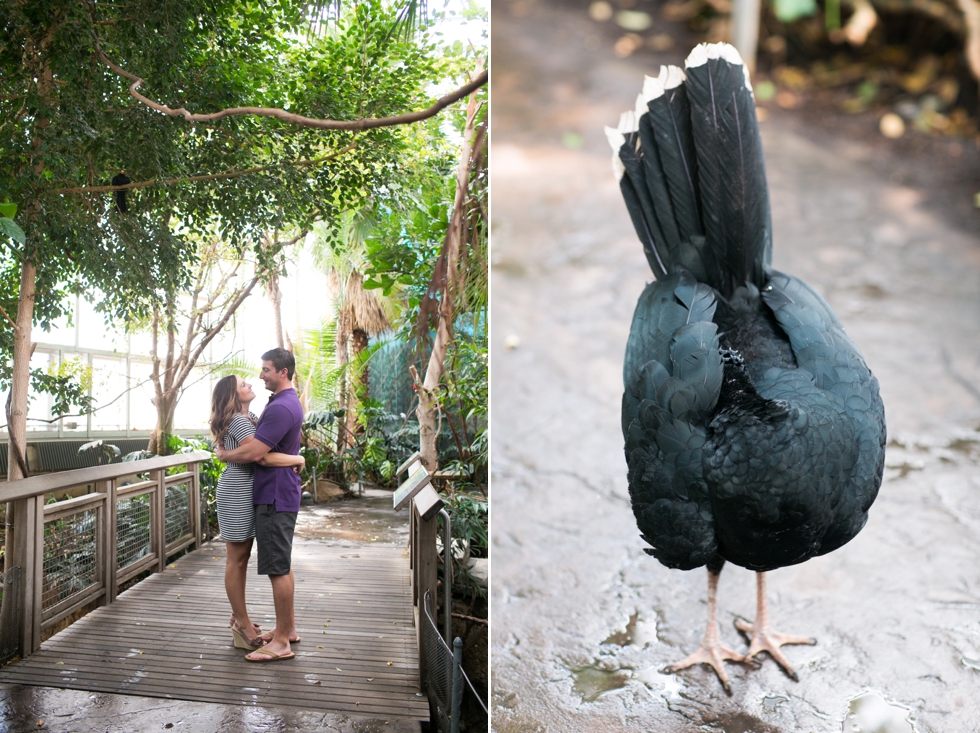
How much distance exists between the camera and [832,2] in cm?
318

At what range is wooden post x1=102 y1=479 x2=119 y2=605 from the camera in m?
1.59

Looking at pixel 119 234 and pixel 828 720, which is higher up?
pixel 119 234

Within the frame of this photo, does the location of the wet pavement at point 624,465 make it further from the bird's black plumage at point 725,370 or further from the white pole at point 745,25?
the white pole at point 745,25

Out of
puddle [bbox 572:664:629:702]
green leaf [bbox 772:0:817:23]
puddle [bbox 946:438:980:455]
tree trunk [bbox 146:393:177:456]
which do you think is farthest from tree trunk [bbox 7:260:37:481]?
green leaf [bbox 772:0:817:23]

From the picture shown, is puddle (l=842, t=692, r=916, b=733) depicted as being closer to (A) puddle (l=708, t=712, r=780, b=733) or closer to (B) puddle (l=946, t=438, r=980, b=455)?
(A) puddle (l=708, t=712, r=780, b=733)

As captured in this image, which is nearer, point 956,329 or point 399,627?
point 399,627

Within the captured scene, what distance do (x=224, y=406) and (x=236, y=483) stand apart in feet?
0.55

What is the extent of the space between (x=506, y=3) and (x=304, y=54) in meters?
2.34

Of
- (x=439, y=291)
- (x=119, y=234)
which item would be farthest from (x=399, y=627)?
(x=119, y=234)

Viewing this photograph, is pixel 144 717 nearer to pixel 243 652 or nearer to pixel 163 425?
pixel 243 652

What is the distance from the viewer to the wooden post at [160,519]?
5.18ft

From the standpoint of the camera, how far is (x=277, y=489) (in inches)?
59.3

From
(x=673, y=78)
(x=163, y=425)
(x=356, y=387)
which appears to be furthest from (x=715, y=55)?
(x=163, y=425)

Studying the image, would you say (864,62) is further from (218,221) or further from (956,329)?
(218,221)
